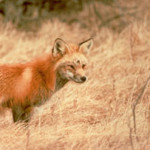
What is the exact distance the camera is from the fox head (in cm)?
673

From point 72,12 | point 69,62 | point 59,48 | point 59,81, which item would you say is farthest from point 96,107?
point 72,12

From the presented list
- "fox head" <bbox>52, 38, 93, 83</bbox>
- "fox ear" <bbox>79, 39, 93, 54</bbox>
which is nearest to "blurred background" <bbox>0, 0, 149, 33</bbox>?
"fox ear" <bbox>79, 39, 93, 54</bbox>

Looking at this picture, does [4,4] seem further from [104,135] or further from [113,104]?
[104,135]

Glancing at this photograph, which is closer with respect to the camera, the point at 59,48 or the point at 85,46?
the point at 59,48

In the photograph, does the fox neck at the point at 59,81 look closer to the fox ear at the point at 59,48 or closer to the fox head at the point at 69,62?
the fox head at the point at 69,62

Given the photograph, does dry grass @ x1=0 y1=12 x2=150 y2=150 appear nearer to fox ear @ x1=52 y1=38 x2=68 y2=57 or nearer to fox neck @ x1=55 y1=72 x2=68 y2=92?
fox neck @ x1=55 y1=72 x2=68 y2=92

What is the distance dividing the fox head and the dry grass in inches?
22.4

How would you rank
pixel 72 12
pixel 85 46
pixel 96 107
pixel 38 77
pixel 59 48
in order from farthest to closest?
pixel 72 12, pixel 96 107, pixel 85 46, pixel 59 48, pixel 38 77

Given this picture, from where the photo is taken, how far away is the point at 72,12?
15875mm

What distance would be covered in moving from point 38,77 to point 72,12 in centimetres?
959

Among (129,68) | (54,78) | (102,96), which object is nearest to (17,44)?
(129,68)

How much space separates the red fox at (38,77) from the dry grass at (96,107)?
0.23 m

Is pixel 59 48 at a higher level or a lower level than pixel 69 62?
higher

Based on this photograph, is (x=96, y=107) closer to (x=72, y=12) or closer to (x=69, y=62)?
(x=69, y=62)
